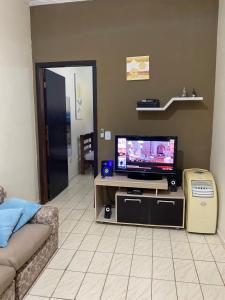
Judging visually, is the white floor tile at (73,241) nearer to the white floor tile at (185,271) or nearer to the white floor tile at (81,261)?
the white floor tile at (81,261)

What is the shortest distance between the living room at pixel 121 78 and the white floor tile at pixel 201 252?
3 centimetres

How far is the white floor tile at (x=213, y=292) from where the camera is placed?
196 cm

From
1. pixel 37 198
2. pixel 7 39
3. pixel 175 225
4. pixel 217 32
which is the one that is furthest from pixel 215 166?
pixel 7 39

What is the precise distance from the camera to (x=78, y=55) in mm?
3514

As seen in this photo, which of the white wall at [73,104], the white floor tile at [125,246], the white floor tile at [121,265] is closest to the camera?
the white floor tile at [121,265]

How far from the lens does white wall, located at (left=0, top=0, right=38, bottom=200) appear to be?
2.94 metres

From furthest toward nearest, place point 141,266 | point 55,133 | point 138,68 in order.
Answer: point 55,133 < point 138,68 < point 141,266

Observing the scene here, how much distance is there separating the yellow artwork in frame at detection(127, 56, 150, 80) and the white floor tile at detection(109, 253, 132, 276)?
88.6 inches

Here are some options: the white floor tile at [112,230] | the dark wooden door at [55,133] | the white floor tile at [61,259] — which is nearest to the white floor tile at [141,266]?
the white floor tile at [112,230]

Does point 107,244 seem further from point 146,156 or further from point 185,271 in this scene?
point 146,156

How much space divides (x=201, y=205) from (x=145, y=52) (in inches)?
82.1

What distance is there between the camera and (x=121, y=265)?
237cm

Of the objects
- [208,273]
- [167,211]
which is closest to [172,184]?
[167,211]

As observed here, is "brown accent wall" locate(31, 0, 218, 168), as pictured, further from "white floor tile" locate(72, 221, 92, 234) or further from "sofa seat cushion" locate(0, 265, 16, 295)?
"sofa seat cushion" locate(0, 265, 16, 295)
